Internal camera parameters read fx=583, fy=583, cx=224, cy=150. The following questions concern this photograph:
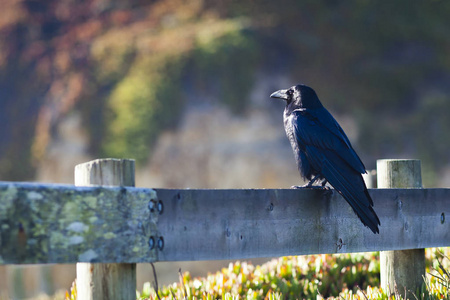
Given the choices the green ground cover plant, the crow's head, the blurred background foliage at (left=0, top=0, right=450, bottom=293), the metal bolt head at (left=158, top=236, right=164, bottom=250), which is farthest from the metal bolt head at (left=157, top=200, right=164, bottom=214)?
the blurred background foliage at (left=0, top=0, right=450, bottom=293)

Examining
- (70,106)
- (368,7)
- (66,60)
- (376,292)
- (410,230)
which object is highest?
(368,7)

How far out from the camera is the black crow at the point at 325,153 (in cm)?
334

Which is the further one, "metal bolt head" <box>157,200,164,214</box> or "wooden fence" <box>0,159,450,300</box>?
"metal bolt head" <box>157,200,164,214</box>

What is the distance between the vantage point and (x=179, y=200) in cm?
260

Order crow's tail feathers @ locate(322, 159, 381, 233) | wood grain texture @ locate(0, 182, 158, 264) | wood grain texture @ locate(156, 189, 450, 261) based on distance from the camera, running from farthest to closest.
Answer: crow's tail feathers @ locate(322, 159, 381, 233)
wood grain texture @ locate(156, 189, 450, 261)
wood grain texture @ locate(0, 182, 158, 264)

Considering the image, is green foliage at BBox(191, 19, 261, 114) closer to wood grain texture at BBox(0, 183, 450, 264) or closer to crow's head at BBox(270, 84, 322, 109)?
crow's head at BBox(270, 84, 322, 109)

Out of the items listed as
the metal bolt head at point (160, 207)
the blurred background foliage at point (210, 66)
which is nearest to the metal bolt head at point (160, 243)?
the metal bolt head at point (160, 207)

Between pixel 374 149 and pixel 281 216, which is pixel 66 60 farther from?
pixel 281 216

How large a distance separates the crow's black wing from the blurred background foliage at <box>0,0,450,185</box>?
1112 centimetres

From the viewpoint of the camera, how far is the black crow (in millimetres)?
3344

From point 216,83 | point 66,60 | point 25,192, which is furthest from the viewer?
point 66,60

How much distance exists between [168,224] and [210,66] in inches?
549

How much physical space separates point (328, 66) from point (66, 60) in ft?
26.1

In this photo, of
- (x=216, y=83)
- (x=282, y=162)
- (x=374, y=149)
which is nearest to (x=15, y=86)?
(x=216, y=83)
